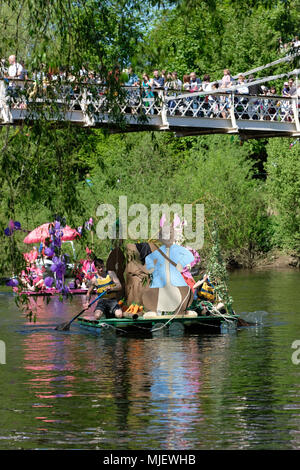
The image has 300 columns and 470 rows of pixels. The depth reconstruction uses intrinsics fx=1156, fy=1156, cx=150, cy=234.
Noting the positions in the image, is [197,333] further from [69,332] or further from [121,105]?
[121,105]

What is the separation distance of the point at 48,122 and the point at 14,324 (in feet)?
50.0

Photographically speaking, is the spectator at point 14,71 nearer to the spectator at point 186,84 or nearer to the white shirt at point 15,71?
the white shirt at point 15,71

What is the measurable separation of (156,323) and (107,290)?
1206 millimetres

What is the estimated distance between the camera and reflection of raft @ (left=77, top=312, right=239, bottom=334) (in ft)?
75.1

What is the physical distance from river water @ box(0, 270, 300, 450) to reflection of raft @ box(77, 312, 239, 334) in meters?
0.26

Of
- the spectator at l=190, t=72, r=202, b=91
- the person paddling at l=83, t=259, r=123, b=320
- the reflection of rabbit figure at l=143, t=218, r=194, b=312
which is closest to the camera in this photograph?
the person paddling at l=83, t=259, r=123, b=320

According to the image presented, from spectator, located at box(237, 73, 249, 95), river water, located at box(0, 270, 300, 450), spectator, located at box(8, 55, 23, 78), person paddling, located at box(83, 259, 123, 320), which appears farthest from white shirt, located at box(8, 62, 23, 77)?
spectator, located at box(237, 73, 249, 95)

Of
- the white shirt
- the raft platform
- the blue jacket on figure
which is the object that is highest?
the white shirt

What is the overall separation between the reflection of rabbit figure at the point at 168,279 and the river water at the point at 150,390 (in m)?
0.75

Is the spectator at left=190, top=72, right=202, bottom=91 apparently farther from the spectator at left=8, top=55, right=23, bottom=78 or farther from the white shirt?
the white shirt

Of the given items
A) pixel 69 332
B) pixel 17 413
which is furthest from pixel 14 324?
pixel 17 413

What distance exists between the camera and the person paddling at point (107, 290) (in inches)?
914

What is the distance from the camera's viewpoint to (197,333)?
2364 cm

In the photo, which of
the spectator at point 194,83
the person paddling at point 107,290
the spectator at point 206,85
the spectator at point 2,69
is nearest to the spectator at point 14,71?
the spectator at point 2,69
